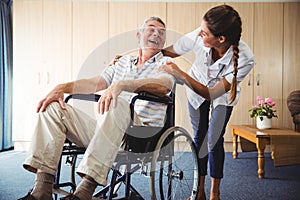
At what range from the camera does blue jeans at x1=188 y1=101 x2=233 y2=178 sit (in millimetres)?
2100

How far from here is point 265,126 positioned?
3658 millimetres

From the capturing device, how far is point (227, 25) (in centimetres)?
183

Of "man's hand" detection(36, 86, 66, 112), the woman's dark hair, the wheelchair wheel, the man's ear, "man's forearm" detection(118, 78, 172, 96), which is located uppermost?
the woman's dark hair

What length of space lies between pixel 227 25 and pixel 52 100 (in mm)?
927

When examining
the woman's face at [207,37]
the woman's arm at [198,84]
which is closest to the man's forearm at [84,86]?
the woman's arm at [198,84]

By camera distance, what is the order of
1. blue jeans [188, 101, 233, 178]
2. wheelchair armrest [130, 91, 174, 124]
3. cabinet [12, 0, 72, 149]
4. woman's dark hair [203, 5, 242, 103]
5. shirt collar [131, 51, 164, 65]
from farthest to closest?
cabinet [12, 0, 72, 149]
blue jeans [188, 101, 233, 178]
shirt collar [131, 51, 164, 65]
woman's dark hair [203, 5, 242, 103]
wheelchair armrest [130, 91, 174, 124]

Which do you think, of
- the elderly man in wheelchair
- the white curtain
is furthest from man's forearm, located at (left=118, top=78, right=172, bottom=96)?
the white curtain

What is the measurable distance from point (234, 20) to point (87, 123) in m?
0.88

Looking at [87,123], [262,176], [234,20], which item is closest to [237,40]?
[234,20]

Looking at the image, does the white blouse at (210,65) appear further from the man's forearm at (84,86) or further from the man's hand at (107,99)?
the man's hand at (107,99)

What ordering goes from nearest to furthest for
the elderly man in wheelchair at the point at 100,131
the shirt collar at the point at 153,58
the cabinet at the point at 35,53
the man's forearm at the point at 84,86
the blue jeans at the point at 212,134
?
the elderly man in wheelchair at the point at 100,131 → the man's forearm at the point at 84,86 → the shirt collar at the point at 153,58 → the blue jeans at the point at 212,134 → the cabinet at the point at 35,53

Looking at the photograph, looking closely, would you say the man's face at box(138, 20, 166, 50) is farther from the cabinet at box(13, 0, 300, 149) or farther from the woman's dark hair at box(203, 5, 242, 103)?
the cabinet at box(13, 0, 300, 149)

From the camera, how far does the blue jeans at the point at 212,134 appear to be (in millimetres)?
2100

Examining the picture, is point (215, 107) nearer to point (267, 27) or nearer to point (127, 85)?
point (127, 85)
